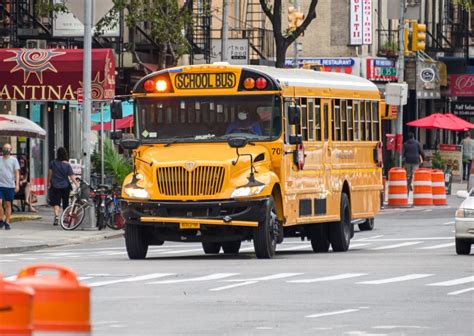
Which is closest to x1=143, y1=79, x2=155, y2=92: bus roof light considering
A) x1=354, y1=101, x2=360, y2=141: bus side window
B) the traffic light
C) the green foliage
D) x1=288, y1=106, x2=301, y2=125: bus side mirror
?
x1=288, y1=106, x2=301, y2=125: bus side mirror

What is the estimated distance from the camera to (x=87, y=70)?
3325 centimetres

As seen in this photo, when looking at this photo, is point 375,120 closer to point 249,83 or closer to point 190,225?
point 249,83

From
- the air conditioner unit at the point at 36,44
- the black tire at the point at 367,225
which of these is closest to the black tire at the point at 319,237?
the black tire at the point at 367,225

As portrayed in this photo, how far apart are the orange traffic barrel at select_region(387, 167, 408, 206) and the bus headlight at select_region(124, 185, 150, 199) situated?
2120 centimetres

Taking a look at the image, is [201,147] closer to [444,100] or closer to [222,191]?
[222,191]

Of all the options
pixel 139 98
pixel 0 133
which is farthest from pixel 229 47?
pixel 139 98

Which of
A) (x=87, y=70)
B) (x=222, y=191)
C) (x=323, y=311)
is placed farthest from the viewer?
(x=87, y=70)

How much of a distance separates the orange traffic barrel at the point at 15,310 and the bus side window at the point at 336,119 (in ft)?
65.2

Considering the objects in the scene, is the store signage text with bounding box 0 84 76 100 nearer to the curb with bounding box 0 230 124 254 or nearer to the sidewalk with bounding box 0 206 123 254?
the sidewalk with bounding box 0 206 123 254

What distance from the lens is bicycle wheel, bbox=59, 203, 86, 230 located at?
109 ft

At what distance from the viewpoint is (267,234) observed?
73.6ft

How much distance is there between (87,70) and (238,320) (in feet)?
65.6

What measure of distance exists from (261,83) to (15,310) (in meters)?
17.2

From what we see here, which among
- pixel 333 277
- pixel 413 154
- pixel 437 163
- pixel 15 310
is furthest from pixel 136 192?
pixel 437 163
